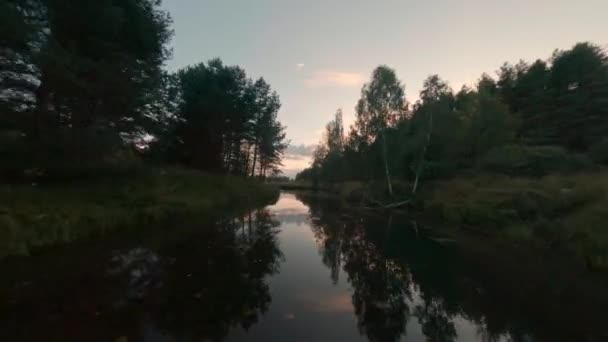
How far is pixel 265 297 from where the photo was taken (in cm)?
810

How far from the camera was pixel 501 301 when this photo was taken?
8.55 metres

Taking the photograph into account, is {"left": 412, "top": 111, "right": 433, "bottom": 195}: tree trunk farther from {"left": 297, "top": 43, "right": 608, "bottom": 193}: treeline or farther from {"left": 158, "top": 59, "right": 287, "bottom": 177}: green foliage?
{"left": 158, "top": 59, "right": 287, "bottom": 177}: green foliage

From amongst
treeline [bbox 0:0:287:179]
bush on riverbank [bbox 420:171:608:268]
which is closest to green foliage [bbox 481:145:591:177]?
bush on riverbank [bbox 420:171:608:268]

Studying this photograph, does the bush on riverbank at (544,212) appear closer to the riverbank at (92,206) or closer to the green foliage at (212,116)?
the riverbank at (92,206)

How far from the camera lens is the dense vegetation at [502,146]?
1819 centimetres

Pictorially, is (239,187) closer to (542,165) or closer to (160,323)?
(160,323)

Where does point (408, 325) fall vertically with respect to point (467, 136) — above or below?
below

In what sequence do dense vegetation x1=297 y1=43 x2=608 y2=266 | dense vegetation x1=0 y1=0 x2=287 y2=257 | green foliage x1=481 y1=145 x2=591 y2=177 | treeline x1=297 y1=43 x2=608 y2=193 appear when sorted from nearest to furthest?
dense vegetation x1=0 y1=0 x2=287 y2=257 < dense vegetation x1=297 y1=43 x2=608 y2=266 < green foliage x1=481 y1=145 x2=591 y2=177 < treeline x1=297 y1=43 x2=608 y2=193

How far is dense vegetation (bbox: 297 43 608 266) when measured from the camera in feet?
59.7

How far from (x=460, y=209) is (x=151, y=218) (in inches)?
874

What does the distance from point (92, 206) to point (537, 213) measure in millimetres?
25187

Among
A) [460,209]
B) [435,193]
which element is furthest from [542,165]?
[460,209]

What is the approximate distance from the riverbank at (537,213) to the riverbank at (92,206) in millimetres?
19516

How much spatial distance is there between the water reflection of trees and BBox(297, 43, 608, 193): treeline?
2924 cm
